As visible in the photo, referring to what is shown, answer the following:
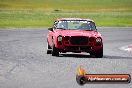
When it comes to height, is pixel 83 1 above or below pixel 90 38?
below

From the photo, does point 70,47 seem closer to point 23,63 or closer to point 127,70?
point 23,63

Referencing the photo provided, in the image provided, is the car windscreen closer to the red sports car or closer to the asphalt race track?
the red sports car

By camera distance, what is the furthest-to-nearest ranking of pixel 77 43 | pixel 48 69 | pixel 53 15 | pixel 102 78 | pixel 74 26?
pixel 53 15
pixel 74 26
pixel 77 43
pixel 48 69
pixel 102 78

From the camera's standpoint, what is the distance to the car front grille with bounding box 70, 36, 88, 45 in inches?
827

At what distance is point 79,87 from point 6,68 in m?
4.78

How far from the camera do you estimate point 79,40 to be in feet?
69.0

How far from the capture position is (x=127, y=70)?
16125 millimetres

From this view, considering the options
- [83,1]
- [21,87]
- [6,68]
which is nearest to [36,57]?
[6,68]

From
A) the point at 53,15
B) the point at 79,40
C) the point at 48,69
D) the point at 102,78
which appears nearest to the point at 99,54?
the point at 79,40

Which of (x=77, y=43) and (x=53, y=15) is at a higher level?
(x=77, y=43)

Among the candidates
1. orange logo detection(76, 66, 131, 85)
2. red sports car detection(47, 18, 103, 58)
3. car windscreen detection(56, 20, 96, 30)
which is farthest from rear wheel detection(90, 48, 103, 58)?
orange logo detection(76, 66, 131, 85)

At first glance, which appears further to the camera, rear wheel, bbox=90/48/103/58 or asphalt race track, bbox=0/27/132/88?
rear wheel, bbox=90/48/103/58

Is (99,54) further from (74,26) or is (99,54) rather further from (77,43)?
(74,26)

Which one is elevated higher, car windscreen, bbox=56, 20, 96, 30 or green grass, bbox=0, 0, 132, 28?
car windscreen, bbox=56, 20, 96, 30
